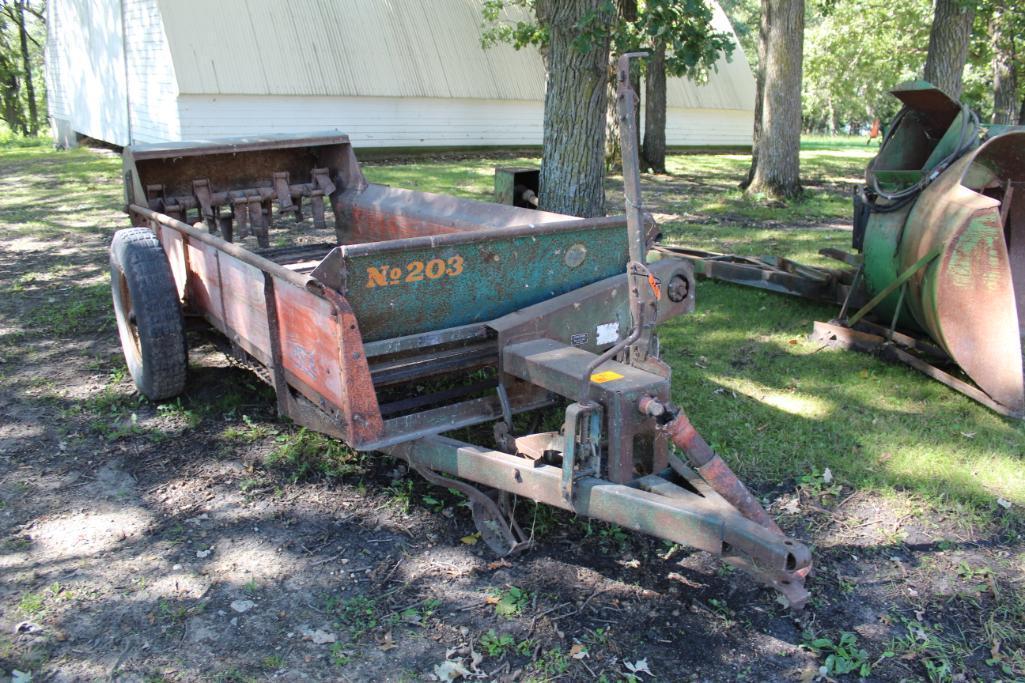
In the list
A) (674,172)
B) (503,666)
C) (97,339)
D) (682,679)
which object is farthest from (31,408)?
(674,172)

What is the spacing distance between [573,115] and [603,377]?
4.54 meters

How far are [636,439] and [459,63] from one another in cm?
1936

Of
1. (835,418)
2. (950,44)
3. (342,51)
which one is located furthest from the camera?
(342,51)

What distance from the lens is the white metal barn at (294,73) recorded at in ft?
56.0

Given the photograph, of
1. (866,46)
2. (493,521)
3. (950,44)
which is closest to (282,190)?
(493,521)

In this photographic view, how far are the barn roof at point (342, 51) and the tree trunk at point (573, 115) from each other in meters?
11.9

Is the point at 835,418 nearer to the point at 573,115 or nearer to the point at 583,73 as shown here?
the point at 573,115

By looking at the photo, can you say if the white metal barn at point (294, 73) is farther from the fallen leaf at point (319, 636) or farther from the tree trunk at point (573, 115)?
the fallen leaf at point (319, 636)

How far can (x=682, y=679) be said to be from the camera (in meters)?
2.79

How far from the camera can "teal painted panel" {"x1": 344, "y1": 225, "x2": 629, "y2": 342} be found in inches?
136

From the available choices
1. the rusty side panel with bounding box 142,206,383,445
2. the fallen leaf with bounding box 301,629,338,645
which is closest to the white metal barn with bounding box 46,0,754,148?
the rusty side panel with bounding box 142,206,383,445

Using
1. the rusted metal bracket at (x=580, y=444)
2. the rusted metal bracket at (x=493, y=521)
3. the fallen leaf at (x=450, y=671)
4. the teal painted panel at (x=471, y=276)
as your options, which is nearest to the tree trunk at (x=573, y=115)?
the teal painted panel at (x=471, y=276)

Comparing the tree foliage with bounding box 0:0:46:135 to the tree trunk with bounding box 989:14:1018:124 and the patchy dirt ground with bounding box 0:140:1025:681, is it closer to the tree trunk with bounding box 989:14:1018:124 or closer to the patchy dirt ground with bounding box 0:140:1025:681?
the tree trunk with bounding box 989:14:1018:124

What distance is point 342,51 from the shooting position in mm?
19250
